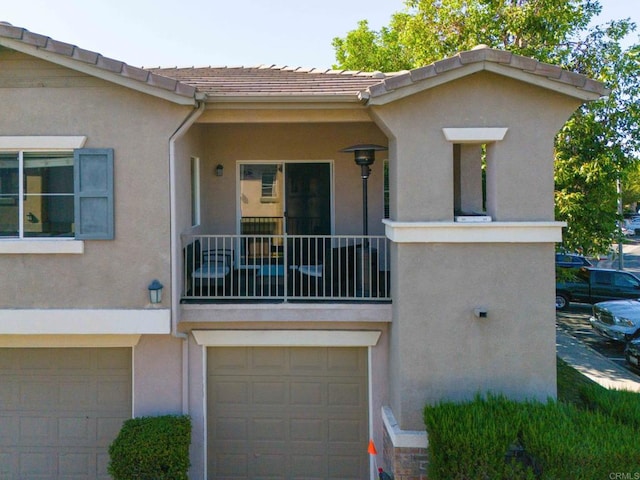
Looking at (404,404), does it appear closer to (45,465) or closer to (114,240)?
(114,240)

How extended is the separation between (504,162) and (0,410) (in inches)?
341

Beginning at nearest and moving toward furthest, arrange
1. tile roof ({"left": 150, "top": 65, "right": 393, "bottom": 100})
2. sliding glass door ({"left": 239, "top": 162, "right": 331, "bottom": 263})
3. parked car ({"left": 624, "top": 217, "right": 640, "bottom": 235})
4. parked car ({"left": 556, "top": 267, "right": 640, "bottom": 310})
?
tile roof ({"left": 150, "top": 65, "right": 393, "bottom": 100}), sliding glass door ({"left": 239, "top": 162, "right": 331, "bottom": 263}), parked car ({"left": 556, "top": 267, "right": 640, "bottom": 310}), parked car ({"left": 624, "top": 217, "right": 640, "bottom": 235})

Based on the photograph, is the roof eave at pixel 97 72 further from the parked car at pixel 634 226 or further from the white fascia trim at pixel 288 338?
the parked car at pixel 634 226

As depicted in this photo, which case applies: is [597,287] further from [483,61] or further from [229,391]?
[229,391]

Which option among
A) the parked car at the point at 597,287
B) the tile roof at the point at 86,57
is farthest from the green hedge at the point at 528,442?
the parked car at the point at 597,287

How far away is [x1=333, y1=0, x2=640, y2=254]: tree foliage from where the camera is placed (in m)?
12.2

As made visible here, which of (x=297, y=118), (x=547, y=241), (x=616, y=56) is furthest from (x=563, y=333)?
(x=297, y=118)

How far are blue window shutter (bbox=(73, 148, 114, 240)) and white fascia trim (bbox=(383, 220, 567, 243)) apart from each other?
412cm

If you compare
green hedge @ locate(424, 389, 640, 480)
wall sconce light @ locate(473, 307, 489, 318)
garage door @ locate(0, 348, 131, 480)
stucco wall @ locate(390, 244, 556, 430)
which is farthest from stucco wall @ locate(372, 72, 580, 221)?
garage door @ locate(0, 348, 131, 480)

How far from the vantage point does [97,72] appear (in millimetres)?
7281

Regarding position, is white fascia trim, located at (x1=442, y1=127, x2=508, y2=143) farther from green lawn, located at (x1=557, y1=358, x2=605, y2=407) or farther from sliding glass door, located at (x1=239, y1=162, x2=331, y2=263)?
green lawn, located at (x1=557, y1=358, x2=605, y2=407)

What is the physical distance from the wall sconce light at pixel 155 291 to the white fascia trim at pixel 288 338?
1007 millimetres

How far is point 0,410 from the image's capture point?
329 inches

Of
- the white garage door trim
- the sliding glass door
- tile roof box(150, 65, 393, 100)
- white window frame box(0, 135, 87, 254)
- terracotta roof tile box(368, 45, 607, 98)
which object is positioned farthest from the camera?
the sliding glass door
